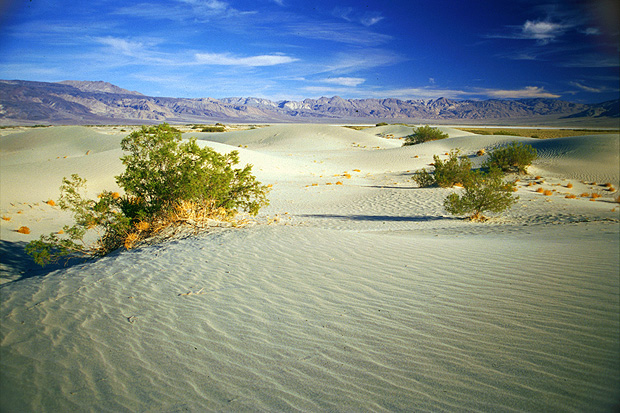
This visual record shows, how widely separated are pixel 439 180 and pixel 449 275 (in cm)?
1193

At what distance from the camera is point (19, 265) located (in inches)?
299

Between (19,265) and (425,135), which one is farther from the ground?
Answer: (425,135)

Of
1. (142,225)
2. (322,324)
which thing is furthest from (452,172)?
(322,324)

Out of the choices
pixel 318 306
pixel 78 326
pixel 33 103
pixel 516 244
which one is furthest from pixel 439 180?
pixel 33 103

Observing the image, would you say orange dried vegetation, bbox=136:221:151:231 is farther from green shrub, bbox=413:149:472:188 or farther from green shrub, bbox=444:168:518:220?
green shrub, bbox=413:149:472:188

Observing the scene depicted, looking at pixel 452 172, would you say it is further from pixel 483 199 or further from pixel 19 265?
pixel 19 265

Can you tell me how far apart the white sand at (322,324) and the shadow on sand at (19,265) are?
7 cm

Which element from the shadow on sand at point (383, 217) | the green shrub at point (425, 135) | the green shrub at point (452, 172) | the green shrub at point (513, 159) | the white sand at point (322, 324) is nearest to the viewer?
the white sand at point (322, 324)

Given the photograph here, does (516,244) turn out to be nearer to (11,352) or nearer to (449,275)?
(449,275)

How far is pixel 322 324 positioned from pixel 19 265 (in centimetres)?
800

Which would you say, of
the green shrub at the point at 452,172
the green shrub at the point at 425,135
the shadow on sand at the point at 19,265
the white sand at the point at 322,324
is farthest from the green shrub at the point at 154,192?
the green shrub at the point at 425,135

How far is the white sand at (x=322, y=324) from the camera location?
258 cm

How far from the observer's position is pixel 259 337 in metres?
3.40

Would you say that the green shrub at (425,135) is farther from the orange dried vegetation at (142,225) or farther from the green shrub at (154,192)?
the orange dried vegetation at (142,225)
